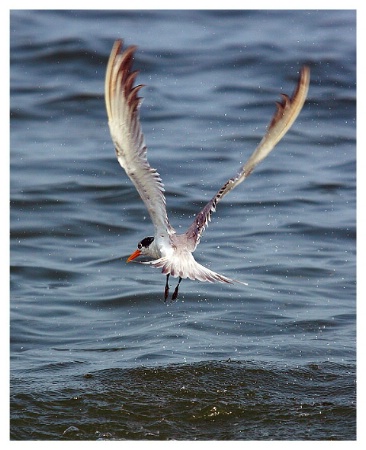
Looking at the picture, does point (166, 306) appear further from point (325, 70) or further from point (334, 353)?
point (325, 70)

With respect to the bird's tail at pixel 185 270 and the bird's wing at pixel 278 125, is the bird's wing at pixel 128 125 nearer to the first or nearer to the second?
the bird's tail at pixel 185 270

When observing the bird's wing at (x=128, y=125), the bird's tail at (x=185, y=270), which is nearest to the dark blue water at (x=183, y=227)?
the bird's tail at (x=185, y=270)

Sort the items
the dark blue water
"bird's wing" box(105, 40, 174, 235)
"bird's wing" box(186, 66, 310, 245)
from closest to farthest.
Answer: "bird's wing" box(105, 40, 174, 235), "bird's wing" box(186, 66, 310, 245), the dark blue water

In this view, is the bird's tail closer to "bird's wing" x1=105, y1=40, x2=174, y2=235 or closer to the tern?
the tern

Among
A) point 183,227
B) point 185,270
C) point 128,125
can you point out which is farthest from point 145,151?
point 183,227

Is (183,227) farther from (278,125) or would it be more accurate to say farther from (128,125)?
(128,125)

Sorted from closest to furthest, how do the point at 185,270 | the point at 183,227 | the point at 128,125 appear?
the point at 128,125, the point at 185,270, the point at 183,227

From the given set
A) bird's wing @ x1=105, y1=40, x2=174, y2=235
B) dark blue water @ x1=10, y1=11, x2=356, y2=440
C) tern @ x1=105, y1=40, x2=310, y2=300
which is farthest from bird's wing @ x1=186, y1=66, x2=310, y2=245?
dark blue water @ x1=10, y1=11, x2=356, y2=440
